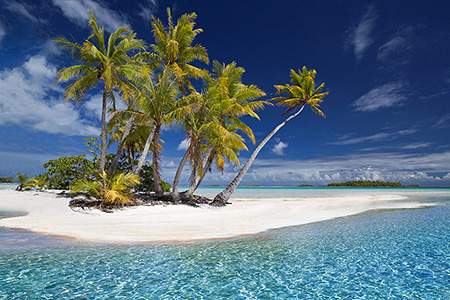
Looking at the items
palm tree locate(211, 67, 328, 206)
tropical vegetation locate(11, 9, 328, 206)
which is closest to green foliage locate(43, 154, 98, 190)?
tropical vegetation locate(11, 9, 328, 206)

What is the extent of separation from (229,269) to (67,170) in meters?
16.2

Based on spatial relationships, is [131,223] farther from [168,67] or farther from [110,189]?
[168,67]

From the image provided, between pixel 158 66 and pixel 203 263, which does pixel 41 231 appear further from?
pixel 158 66

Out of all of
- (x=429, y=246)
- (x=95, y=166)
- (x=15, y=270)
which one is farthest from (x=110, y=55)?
(x=429, y=246)

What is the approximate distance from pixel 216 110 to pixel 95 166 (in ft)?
30.9

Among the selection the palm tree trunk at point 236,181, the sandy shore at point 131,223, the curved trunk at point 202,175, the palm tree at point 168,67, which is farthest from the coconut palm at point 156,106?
the palm tree trunk at point 236,181

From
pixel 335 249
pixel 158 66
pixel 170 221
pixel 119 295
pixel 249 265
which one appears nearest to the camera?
pixel 119 295

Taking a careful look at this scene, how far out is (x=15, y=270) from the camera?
4.48 meters

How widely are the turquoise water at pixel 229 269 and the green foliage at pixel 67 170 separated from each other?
10.3 m

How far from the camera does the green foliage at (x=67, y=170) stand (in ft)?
54.4

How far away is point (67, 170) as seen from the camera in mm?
16891

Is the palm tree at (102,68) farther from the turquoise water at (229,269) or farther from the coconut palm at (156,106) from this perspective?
the turquoise water at (229,269)

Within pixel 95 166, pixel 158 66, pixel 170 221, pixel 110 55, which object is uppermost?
pixel 158 66

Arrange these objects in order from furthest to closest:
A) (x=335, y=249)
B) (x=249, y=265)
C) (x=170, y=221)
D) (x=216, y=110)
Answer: (x=216, y=110) < (x=170, y=221) < (x=335, y=249) < (x=249, y=265)
